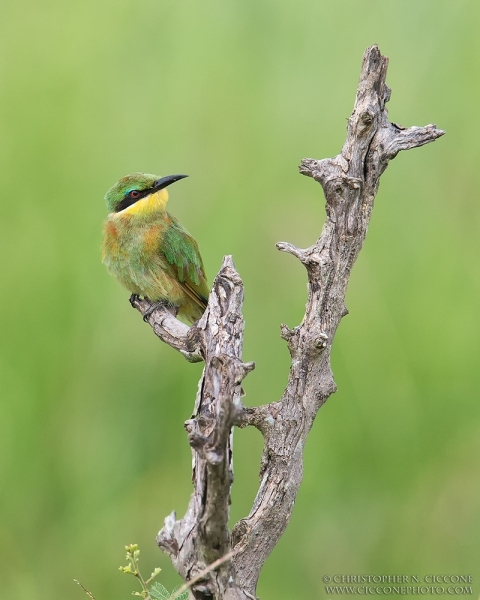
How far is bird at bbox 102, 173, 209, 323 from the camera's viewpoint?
2445 millimetres

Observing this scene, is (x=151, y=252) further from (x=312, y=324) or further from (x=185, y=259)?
(x=312, y=324)

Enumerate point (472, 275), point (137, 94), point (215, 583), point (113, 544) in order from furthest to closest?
point (137, 94) → point (472, 275) → point (113, 544) → point (215, 583)

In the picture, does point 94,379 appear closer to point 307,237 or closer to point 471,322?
point 307,237

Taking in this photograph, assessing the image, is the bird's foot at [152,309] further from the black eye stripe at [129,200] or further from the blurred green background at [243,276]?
the black eye stripe at [129,200]

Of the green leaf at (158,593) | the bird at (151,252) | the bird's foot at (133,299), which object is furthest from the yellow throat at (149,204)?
the green leaf at (158,593)

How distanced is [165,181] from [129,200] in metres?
0.19

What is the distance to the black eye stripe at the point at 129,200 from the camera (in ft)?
7.80

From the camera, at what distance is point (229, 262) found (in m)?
1.42

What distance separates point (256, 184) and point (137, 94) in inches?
19.5

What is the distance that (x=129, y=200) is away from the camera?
95.3 inches

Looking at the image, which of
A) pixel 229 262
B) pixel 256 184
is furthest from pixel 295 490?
pixel 256 184

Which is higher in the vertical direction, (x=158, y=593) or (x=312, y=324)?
(x=312, y=324)

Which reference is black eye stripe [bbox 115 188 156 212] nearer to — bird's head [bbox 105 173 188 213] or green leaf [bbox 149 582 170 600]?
bird's head [bbox 105 173 188 213]

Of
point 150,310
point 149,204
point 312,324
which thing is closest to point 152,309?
point 150,310
